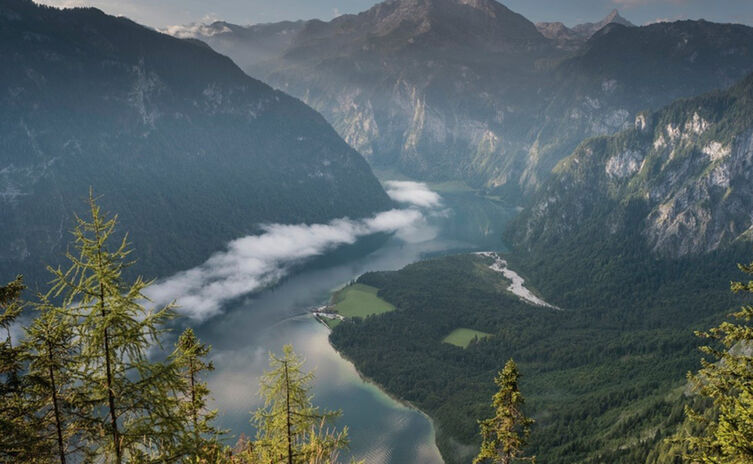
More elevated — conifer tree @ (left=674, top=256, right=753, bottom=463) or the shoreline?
conifer tree @ (left=674, top=256, right=753, bottom=463)

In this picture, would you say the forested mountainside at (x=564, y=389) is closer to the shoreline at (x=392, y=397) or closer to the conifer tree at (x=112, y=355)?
the shoreline at (x=392, y=397)

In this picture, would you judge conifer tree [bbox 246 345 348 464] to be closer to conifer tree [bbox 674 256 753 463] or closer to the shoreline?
conifer tree [bbox 674 256 753 463]

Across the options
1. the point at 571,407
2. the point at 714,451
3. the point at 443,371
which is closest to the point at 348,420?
the point at 443,371

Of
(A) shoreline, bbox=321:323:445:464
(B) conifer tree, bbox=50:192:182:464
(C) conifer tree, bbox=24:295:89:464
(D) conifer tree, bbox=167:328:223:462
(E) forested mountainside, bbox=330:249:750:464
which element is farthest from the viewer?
(A) shoreline, bbox=321:323:445:464

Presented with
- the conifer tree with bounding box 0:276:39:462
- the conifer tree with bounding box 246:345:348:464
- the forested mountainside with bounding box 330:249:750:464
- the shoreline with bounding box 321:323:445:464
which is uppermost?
the conifer tree with bounding box 0:276:39:462

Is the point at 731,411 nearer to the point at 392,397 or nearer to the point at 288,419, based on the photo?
the point at 288,419

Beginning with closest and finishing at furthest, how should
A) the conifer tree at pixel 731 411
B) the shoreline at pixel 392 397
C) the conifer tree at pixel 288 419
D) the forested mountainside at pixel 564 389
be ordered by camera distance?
the conifer tree at pixel 731 411 < the conifer tree at pixel 288 419 < the forested mountainside at pixel 564 389 < the shoreline at pixel 392 397

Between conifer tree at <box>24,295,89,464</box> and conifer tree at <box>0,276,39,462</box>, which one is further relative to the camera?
conifer tree at <box>24,295,89,464</box>

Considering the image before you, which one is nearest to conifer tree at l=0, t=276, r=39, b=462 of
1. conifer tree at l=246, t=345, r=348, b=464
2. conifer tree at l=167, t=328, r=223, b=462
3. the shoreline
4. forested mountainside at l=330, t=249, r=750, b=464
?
conifer tree at l=167, t=328, r=223, b=462

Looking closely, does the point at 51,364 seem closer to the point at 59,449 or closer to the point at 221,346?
the point at 59,449

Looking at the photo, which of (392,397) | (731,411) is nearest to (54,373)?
(731,411)

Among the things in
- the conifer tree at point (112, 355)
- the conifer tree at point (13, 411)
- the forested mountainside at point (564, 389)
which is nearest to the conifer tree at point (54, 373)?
the conifer tree at point (13, 411)
